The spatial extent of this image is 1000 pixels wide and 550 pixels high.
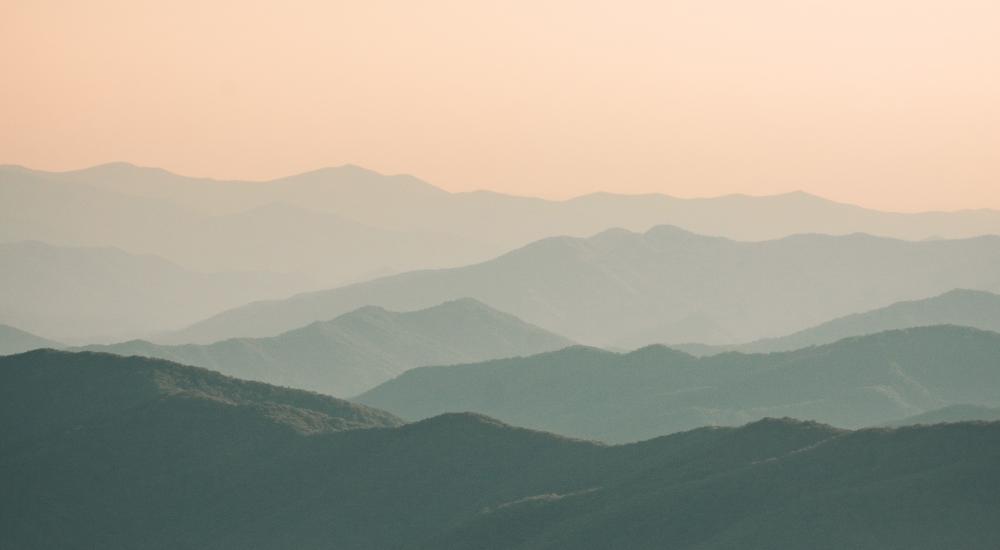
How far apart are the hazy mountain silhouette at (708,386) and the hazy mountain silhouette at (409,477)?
44259 mm

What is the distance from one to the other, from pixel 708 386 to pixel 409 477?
69.9 meters

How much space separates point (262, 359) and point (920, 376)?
85.9 metres

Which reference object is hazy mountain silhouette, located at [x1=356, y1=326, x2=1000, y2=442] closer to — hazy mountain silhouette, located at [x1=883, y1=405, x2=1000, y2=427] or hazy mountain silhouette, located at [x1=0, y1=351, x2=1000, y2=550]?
hazy mountain silhouette, located at [x1=883, y1=405, x2=1000, y2=427]

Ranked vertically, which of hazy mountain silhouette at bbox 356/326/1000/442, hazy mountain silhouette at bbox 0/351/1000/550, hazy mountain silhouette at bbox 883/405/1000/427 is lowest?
hazy mountain silhouette at bbox 0/351/1000/550

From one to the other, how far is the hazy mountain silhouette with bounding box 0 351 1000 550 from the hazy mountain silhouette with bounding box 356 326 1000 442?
44.3 metres

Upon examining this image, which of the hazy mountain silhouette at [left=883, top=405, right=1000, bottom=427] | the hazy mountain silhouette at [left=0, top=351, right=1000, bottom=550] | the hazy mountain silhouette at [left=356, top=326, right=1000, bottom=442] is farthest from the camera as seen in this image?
the hazy mountain silhouette at [left=356, top=326, right=1000, bottom=442]

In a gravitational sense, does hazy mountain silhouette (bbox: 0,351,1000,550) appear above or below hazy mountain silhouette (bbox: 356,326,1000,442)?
below

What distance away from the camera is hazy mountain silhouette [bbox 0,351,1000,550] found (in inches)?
2076

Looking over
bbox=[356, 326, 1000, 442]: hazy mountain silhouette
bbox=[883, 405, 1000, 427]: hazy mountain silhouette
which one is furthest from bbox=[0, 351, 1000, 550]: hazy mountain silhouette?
bbox=[356, 326, 1000, 442]: hazy mountain silhouette

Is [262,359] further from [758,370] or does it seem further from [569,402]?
[758,370]

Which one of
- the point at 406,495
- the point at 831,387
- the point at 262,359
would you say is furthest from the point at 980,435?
the point at 262,359

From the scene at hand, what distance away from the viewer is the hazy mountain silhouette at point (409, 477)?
173 ft

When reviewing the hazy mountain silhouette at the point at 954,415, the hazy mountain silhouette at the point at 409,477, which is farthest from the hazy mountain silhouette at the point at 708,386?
the hazy mountain silhouette at the point at 409,477

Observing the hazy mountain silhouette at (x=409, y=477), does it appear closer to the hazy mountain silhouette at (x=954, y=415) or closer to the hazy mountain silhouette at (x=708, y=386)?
the hazy mountain silhouette at (x=954, y=415)
